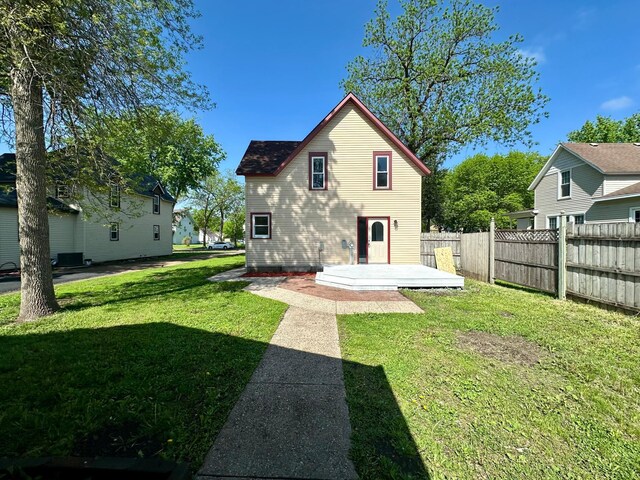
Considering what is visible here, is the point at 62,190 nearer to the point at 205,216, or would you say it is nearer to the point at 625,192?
the point at 625,192

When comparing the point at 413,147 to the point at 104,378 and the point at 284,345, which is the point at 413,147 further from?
the point at 104,378

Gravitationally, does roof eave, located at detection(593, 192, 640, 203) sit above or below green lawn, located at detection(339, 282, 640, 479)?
above

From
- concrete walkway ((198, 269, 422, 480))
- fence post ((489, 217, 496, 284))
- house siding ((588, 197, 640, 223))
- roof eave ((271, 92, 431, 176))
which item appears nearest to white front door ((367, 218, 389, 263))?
roof eave ((271, 92, 431, 176))

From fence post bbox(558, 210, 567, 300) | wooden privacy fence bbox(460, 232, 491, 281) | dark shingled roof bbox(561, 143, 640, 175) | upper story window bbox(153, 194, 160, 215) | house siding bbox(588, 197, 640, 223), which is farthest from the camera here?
upper story window bbox(153, 194, 160, 215)

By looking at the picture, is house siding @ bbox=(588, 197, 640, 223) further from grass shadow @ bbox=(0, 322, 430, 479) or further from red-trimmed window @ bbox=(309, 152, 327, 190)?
grass shadow @ bbox=(0, 322, 430, 479)

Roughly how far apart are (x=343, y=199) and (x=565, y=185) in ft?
52.0

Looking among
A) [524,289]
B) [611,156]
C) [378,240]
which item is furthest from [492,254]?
[611,156]

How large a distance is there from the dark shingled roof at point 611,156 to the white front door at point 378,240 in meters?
13.1

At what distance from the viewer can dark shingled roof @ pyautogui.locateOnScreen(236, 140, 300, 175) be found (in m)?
12.7

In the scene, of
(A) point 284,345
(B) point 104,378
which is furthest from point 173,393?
(A) point 284,345

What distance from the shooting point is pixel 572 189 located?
17.0 meters

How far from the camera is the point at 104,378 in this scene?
131 inches

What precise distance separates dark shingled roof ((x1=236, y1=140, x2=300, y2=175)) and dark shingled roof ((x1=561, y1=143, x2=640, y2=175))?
17432 mm

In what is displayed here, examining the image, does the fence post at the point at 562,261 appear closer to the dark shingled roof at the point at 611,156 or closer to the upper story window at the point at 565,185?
the dark shingled roof at the point at 611,156
